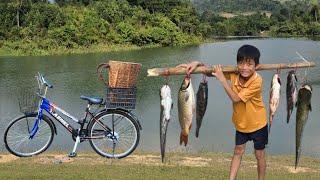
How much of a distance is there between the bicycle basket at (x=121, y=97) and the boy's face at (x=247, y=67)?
7.72 ft

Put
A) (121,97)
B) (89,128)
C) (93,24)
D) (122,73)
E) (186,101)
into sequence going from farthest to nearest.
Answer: (93,24) → (89,128) → (121,97) → (122,73) → (186,101)

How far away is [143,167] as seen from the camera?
24.2ft

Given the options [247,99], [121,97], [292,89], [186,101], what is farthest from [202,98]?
[121,97]

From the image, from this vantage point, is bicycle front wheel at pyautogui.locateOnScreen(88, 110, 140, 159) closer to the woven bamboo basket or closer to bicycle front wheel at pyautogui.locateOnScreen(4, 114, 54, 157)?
the woven bamboo basket

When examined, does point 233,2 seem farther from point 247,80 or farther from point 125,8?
point 247,80

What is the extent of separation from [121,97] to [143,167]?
4.10 ft

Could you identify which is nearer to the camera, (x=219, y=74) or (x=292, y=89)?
(x=219, y=74)

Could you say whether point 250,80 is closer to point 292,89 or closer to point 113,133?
point 292,89

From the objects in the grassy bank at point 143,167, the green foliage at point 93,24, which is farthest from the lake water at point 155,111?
the green foliage at point 93,24

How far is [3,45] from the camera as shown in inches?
1977

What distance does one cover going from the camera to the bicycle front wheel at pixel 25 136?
7316 mm

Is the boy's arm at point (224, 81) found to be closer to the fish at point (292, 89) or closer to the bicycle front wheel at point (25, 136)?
the fish at point (292, 89)

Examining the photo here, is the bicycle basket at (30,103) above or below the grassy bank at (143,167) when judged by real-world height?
above

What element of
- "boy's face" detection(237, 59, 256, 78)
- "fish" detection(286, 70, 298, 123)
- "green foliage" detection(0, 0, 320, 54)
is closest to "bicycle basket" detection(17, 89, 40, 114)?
"boy's face" detection(237, 59, 256, 78)
